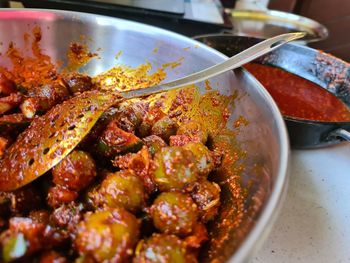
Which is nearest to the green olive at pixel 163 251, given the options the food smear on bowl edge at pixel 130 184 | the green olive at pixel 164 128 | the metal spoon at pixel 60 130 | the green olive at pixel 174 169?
the food smear on bowl edge at pixel 130 184

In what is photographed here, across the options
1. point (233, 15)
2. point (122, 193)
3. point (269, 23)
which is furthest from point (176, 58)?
point (269, 23)

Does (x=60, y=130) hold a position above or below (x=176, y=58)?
below

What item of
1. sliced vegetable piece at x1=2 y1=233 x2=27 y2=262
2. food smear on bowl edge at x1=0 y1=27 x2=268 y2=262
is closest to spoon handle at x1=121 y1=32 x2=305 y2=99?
food smear on bowl edge at x1=0 y1=27 x2=268 y2=262

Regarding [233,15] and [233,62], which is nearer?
[233,62]

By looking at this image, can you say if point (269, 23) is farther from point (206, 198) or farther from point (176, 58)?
point (206, 198)

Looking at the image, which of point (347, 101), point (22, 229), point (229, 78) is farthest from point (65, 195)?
point (347, 101)

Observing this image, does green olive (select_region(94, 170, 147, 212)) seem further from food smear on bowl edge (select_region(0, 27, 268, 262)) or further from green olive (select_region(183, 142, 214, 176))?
green olive (select_region(183, 142, 214, 176))
